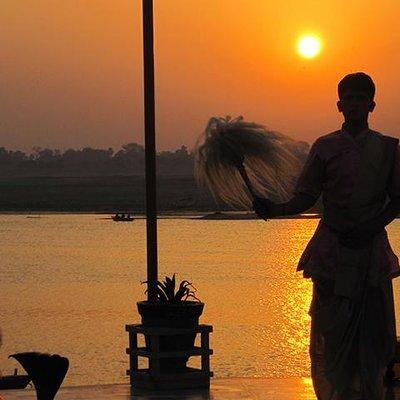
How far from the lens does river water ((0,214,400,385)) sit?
31969mm

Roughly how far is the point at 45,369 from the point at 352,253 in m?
1.87

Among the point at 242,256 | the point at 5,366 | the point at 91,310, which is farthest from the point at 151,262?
the point at 242,256

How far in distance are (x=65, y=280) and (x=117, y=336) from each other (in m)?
28.2

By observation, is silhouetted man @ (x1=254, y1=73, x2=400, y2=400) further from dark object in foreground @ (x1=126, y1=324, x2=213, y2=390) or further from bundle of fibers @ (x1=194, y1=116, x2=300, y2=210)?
dark object in foreground @ (x1=126, y1=324, x2=213, y2=390)

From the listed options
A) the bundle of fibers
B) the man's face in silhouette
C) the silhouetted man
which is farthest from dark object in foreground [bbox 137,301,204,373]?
the man's face in silhouette

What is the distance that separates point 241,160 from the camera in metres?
7.31

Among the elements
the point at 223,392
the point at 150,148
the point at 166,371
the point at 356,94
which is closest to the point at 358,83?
the point at 356,94

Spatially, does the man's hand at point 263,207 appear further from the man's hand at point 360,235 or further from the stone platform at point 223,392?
the stone platform at point 223,392

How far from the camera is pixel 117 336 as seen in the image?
3641 cm

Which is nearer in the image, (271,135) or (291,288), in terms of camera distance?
(271,135)

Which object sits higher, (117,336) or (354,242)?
(354,242)

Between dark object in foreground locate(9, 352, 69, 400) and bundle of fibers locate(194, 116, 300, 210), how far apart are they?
1.67 metres

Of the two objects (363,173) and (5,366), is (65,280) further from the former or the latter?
(363,173)

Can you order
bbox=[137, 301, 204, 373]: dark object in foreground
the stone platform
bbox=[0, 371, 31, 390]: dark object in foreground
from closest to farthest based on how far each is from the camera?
the stone platform, bbox=[137, 301, 204, 373]: dark object in foreground, bbox=[0, 371, 31, 390]: dark object in foreground
